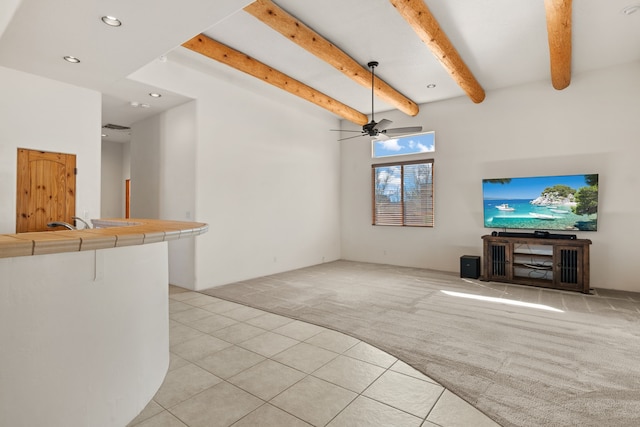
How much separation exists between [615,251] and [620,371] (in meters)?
3.50

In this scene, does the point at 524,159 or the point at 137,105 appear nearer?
the point at 137,105

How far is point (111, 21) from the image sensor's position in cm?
266

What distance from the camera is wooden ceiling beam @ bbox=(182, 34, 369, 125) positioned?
407 centimetres

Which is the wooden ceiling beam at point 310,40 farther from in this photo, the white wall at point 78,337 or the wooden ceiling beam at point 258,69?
the white wall at point 78,337

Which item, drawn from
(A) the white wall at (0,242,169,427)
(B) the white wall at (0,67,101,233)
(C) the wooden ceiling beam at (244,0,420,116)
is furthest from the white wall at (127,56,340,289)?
(A) the white wall at (0,242,169,427)

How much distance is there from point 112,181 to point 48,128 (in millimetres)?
5225

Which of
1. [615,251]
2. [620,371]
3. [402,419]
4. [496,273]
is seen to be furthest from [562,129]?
[402,419]

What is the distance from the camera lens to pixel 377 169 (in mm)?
7562

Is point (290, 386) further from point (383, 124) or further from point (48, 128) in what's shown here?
point (48, 128)

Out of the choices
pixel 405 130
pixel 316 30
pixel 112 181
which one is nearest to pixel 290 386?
pixel 316 30

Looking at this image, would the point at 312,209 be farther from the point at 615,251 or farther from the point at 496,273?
the point at 615,251

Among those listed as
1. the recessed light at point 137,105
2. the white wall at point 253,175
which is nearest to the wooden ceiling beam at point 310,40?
the white wall at point 253,175

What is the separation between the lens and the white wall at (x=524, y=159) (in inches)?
199

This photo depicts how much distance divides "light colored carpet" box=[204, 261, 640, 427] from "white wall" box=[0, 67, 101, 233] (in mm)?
2314
